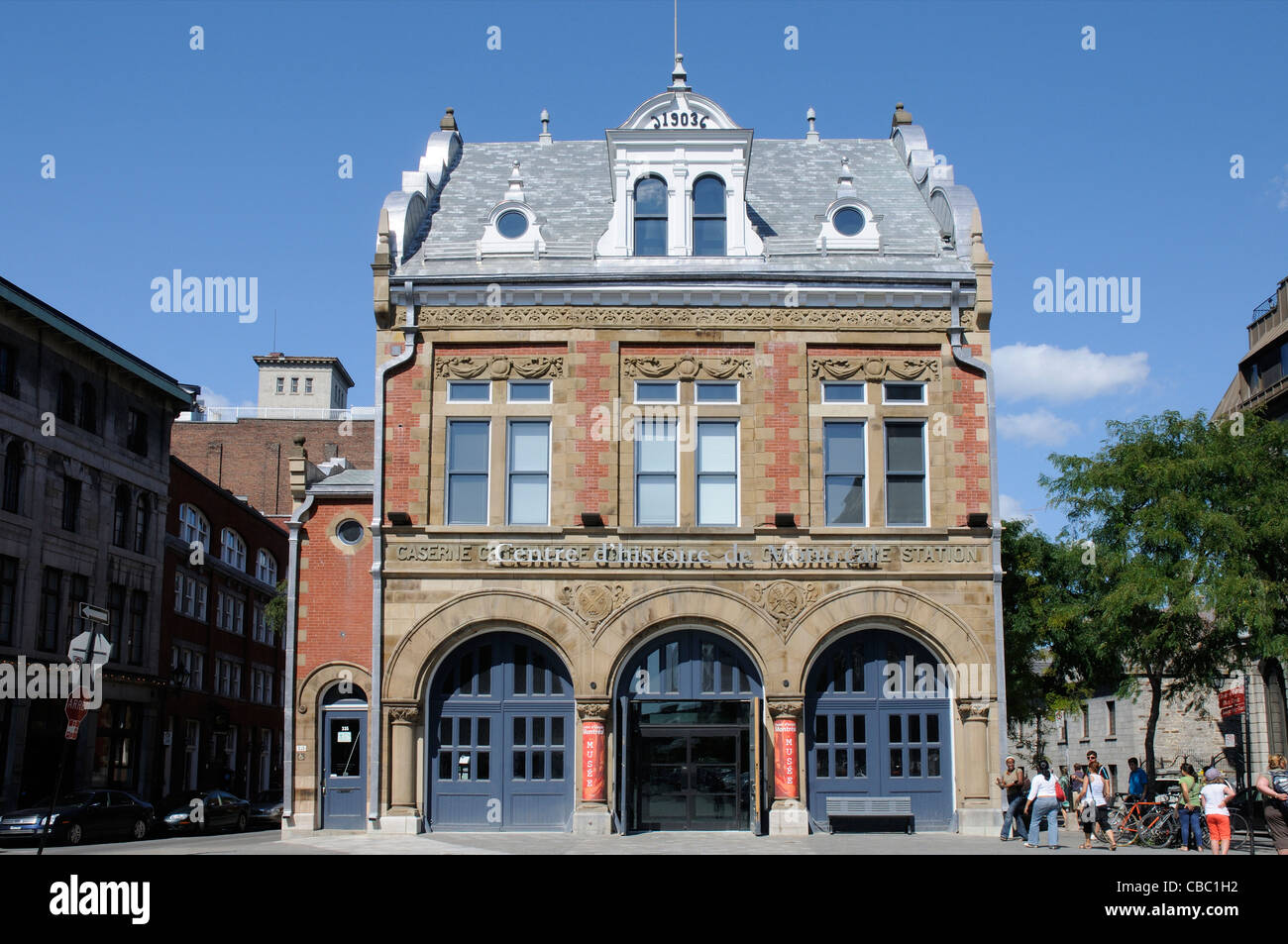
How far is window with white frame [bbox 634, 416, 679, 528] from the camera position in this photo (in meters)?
26.0

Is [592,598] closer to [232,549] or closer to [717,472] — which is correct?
[717,472]

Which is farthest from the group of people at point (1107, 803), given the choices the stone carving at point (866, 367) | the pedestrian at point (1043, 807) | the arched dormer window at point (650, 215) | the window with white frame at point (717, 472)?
the arched dormer window at point (650, 215)

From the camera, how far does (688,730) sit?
25.4 meters

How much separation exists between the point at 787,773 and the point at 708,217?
1161 centimetres

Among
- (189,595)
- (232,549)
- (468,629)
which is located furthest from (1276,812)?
(232,549)

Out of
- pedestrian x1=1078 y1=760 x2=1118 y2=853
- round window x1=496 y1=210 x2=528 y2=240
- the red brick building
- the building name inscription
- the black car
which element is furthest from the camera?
the red brick building

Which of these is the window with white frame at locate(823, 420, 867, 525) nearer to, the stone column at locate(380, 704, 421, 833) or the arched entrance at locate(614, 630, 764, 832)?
the arched entrance at locate(614, 630, 764, 832)

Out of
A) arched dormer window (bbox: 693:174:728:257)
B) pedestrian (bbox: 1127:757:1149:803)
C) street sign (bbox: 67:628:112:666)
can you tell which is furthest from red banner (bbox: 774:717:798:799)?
street sign (bbox: 67:628:112:666)

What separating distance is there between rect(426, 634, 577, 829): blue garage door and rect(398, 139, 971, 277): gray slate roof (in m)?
8.07

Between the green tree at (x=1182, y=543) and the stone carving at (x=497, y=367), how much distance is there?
1124 cm

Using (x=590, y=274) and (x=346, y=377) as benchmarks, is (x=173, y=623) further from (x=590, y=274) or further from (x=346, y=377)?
(x=346, y=377)

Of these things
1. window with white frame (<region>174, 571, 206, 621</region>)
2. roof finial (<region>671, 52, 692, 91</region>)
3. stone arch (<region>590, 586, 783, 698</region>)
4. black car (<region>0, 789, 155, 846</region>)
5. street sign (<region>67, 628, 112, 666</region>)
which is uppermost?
roof finial (<region>671, 52, 692, 91</region>)

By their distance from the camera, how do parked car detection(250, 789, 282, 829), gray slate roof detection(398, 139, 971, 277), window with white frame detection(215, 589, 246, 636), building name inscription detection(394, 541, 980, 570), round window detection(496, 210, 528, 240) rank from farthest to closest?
window with white frame detection(215, 589, 246, 636) → parked car detection(250, 789, 282, 829) → round window detection(496, 210, 528, 240) → gray slate roof detection(398, 139, 971, 277) → building name inscription detection(394, 541, 980, 570)
